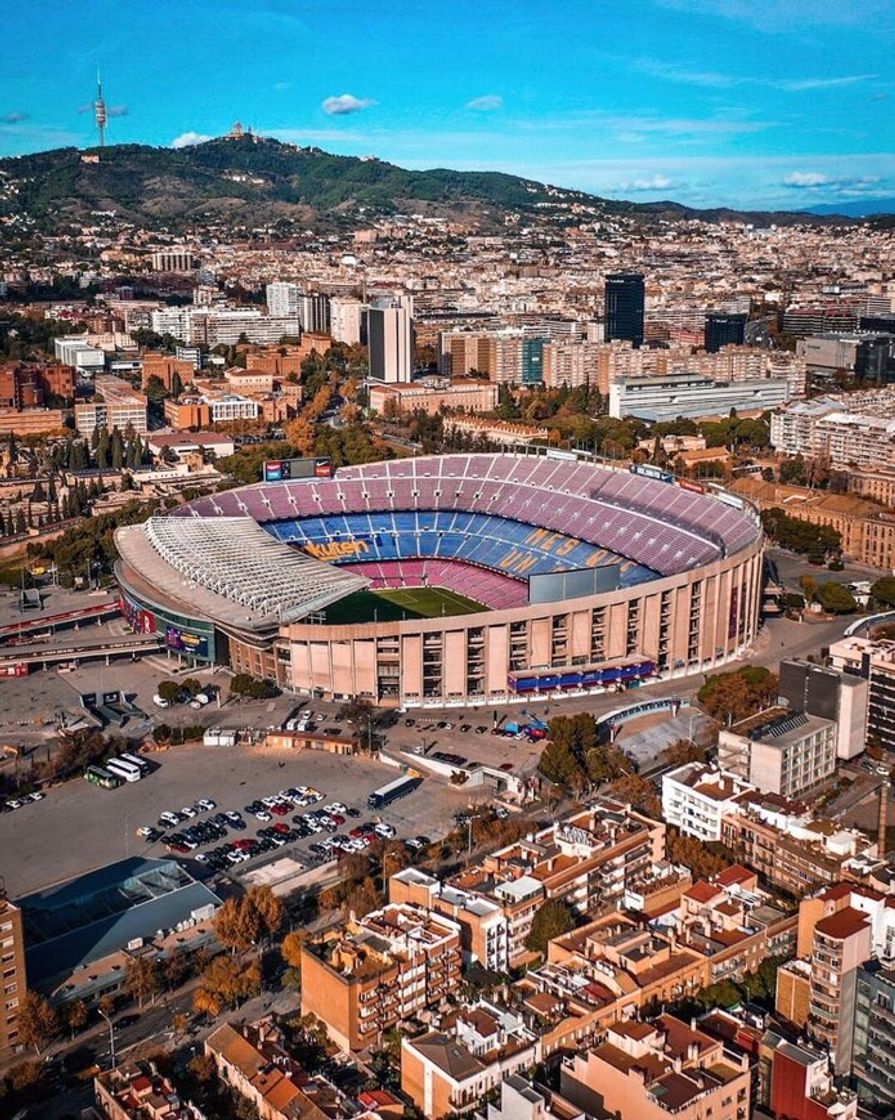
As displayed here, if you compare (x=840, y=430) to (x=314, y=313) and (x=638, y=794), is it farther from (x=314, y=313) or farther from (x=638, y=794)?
(x=314, y=313)

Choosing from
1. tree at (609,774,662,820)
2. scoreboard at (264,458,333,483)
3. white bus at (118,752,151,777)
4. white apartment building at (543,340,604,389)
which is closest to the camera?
tree at (609,774,662,820)

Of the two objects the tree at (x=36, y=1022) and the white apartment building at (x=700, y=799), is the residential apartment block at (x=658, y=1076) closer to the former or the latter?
the tree at (x=36, y=1022)

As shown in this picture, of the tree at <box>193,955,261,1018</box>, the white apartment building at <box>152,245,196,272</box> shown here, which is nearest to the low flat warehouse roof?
the tree at <box>193,955,261,1018</box>

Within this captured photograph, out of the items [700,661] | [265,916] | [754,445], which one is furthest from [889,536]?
[265,916]

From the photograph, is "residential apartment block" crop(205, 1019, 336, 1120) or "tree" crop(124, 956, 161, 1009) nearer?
"residential apartment block" crop(205, 1019, 336, 1120)

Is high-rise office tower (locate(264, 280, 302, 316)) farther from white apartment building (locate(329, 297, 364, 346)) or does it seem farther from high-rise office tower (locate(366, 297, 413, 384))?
high-rise office tower (locate(366, 297, 413, 384))

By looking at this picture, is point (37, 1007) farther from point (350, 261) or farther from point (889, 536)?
point (350, 261)
